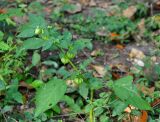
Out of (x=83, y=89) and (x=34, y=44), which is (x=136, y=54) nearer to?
(x=83, y=89)

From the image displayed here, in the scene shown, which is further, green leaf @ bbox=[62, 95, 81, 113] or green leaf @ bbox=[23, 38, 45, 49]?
green leaf @ bbox=[62, 95, 81, 113]

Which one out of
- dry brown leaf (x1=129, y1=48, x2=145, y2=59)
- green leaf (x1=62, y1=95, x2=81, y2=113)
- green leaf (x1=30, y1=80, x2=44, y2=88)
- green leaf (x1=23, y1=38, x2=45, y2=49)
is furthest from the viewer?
dry brown leaf (x1=129, y1=48, x2=145, y2=59)

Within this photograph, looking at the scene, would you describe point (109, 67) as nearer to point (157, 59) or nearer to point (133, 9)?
point (157, 59)

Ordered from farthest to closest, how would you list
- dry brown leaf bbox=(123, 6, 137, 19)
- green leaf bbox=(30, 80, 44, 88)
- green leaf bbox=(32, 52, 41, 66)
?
dry brown leaf bbox=(123, 6, 137, 19) → green leaf bbox=(32, 52, 41, 66) → green leaf bbox=(30, 80, 44, 88)

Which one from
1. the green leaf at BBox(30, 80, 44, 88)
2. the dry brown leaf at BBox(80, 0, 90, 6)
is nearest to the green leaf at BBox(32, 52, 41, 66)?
the green leaf at BBox(30, 80, 44, 88)

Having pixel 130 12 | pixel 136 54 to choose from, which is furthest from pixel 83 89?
pixel 130 12

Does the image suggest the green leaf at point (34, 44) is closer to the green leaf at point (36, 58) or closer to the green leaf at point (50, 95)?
the green leaf at point (50, 95)

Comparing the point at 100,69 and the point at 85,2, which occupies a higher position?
the point at 85,2

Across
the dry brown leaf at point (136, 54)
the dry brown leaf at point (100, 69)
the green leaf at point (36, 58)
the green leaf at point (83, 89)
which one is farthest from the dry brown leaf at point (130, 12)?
the green leaf at point (83, 89)

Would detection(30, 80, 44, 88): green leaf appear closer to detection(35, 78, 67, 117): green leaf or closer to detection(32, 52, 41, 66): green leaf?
detection(32, 52, 41, 66): green leaf
